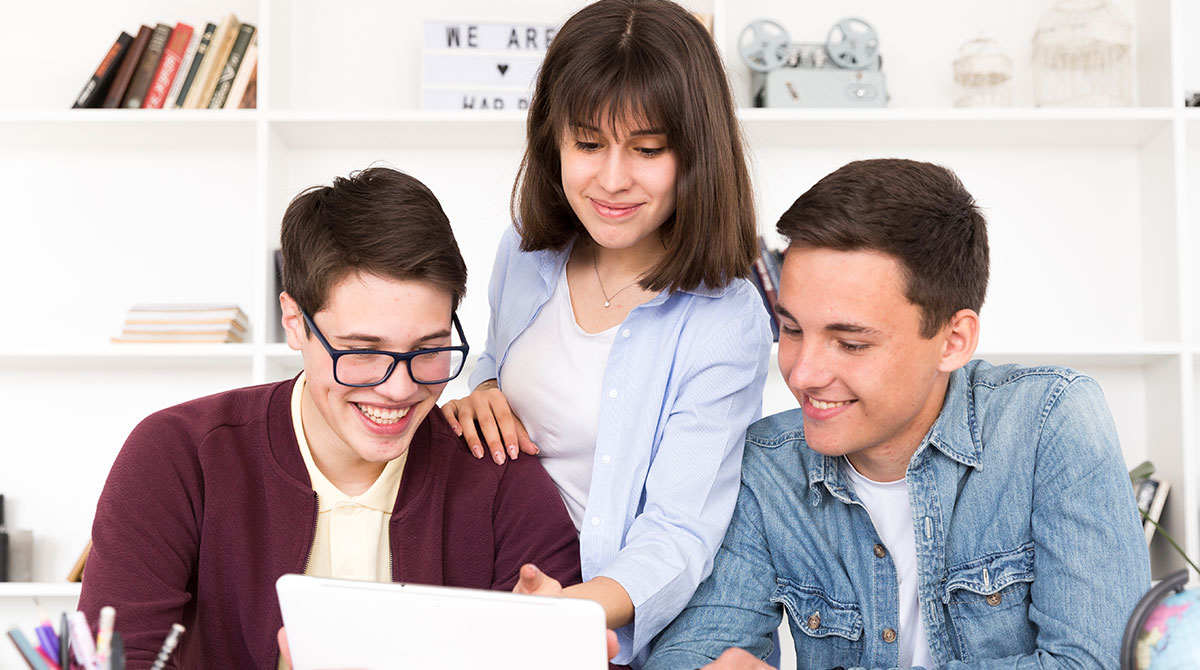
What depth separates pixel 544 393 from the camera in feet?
5.59

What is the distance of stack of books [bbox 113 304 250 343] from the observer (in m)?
2.85

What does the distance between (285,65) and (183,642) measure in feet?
6.55

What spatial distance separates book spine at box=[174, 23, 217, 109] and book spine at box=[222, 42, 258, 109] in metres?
0.09

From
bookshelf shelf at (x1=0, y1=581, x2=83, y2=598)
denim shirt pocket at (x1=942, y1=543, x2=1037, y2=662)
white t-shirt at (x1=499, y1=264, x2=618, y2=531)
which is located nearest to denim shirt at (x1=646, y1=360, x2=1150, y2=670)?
denim shirt pocket at (x1=942, y1=543, x2=1037, y2=662)

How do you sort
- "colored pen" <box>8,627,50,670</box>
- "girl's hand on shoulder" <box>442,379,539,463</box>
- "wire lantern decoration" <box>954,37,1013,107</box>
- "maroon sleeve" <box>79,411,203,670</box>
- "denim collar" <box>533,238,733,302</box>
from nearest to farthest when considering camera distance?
1. "colored pen" <box>8,627,50,670</box>
2. "maroon sleeve" <box>79,411,203,670</box>
3. "girl's hand on shoulder" <box>442,379,539,463</box>
4. "denim collar" <box>533,238,733,302</box>
5. "wire lantern decoration" <box>954,37,1013,107</box>

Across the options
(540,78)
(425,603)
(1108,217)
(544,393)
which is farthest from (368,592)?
(1108,217)

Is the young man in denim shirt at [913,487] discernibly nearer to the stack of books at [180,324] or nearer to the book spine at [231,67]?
the stack of books at [180,324]

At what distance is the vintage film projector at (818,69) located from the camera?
290 cm

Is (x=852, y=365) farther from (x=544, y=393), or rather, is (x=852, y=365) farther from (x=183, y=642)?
(x=183, y=642)

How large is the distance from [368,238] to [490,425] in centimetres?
35

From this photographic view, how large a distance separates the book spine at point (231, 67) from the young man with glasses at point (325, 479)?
1.51 m

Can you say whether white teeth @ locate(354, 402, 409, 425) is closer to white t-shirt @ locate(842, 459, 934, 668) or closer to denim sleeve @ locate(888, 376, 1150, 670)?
white t-shirt @ locate(842, 459, 934, 668)

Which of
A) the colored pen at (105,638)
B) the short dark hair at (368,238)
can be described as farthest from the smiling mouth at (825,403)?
Result: the colored pen at (105,638)

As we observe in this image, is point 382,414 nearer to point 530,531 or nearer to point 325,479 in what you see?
point 325,479
